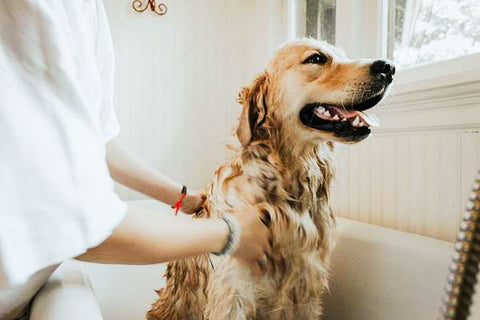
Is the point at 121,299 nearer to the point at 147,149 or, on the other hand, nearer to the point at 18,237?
the point at 147,149

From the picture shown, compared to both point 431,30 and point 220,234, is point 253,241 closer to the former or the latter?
point 220,234

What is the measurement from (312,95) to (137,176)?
0.53 meters

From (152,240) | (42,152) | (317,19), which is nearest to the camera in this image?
(42,152)

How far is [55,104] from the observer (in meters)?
0.41

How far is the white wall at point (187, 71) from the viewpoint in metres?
2.09

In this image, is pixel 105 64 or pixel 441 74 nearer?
pixel 105 64

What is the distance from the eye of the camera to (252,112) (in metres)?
0.84

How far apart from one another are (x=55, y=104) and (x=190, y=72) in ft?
6.39

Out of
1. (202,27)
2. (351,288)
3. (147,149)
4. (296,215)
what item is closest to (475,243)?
(296,215)

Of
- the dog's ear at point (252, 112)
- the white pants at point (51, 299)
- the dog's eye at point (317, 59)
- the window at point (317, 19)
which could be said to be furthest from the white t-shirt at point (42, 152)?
the window at point (317, 19)

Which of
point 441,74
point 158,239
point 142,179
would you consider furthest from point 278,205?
point 441,74

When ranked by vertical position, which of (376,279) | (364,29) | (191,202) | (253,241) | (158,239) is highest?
(364,29)

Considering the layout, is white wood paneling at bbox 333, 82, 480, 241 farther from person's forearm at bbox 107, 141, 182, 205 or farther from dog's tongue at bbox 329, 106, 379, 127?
person's forearm at bbox 107, 141, 182, 205

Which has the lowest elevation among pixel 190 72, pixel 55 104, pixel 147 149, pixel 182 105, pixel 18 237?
pixel 147 149
